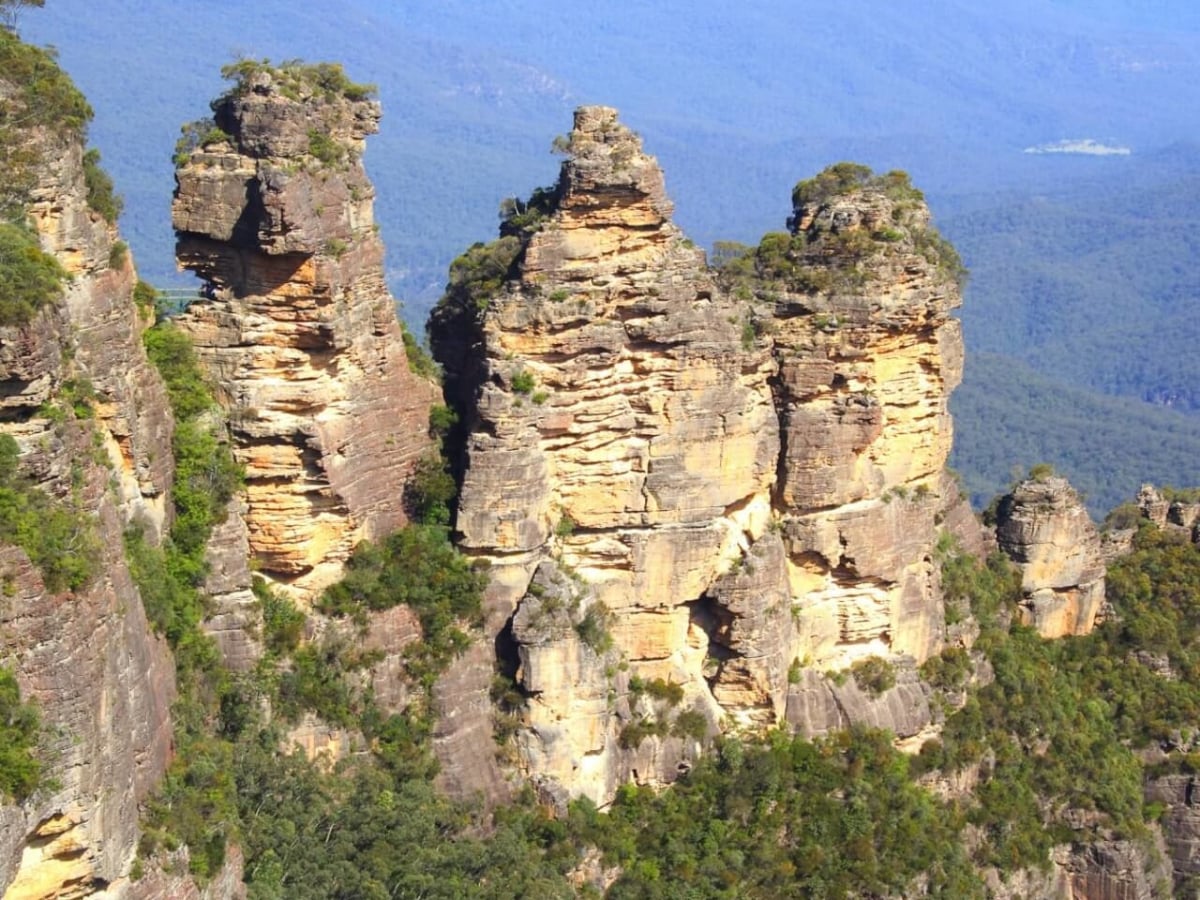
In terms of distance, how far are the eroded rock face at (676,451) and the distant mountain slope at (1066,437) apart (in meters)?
76.3

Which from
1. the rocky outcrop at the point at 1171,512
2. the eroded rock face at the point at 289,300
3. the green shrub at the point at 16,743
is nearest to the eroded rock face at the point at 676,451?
the eroded rock face at the point at 289,300

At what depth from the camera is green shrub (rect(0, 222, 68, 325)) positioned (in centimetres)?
2355

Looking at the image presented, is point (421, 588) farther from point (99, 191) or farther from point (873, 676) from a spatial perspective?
point (873, 676)

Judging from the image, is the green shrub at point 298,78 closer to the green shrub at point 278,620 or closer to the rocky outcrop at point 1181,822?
the green shrub at point 278,620

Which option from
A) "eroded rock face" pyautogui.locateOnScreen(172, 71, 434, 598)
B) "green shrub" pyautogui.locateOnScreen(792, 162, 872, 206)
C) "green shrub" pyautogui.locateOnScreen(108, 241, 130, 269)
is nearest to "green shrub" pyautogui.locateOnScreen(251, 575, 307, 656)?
"eroded rock face" pyautogui.locateOnScreen(172, 71, 434, 598)

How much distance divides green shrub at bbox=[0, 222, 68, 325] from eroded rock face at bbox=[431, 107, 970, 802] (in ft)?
35.8

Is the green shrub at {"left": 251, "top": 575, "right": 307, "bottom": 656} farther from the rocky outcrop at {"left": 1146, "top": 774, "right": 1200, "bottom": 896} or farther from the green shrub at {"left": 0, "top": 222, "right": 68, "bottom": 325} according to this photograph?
the rocky outcrop at {"left": 1146, "top": 774, "right": 1200, "bottom": 896}

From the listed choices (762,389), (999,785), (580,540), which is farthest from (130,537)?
(999,785)

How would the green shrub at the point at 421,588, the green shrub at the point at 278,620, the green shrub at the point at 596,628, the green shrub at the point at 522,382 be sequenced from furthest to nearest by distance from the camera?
the green shrub at the point at 596,628 < the green shrub at the point at 522,382 < the green shrub at the point at 421,588 < the green shrub at the point at 278,620

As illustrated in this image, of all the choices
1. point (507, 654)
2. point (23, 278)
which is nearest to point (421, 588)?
point (507, 654)

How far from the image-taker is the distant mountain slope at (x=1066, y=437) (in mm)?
124500

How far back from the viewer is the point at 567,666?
35.0 meters

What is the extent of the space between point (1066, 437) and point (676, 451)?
105 meters

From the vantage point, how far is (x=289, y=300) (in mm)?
32656
